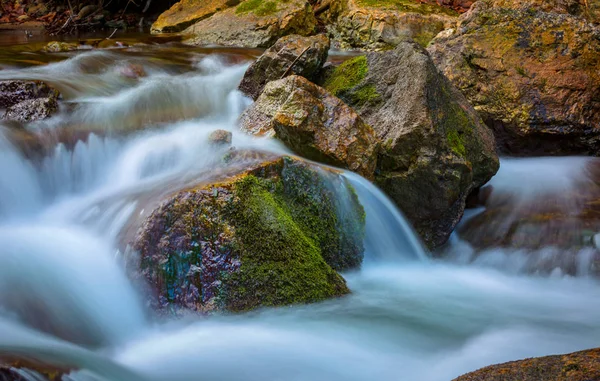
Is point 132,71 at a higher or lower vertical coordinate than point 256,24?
lower

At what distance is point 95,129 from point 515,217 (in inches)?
165

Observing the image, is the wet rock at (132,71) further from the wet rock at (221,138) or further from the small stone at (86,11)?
the small stone at (86,11)

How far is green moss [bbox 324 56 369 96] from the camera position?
5.88 m

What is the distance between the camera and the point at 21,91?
227 inches

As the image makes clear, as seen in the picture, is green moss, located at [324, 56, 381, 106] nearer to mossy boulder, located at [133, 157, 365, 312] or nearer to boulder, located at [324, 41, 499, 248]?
boulder, located at [324, 41, 499, 248]

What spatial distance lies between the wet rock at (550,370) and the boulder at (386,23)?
28.4 ft

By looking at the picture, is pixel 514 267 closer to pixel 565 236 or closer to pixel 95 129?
pixel 565 236

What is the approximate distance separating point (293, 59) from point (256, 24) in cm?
474

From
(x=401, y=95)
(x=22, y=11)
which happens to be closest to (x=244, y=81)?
(x=401, y=95)

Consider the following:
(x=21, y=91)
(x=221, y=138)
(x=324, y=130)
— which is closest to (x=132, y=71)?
(x=21, y=91)

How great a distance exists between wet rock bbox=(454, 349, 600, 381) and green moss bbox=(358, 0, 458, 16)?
9.45 m

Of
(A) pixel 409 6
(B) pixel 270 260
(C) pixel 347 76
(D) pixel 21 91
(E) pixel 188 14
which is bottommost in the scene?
(B) pixel 270 260

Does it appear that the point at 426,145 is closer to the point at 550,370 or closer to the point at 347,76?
the point at 347,76

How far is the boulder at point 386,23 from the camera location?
10367mm
